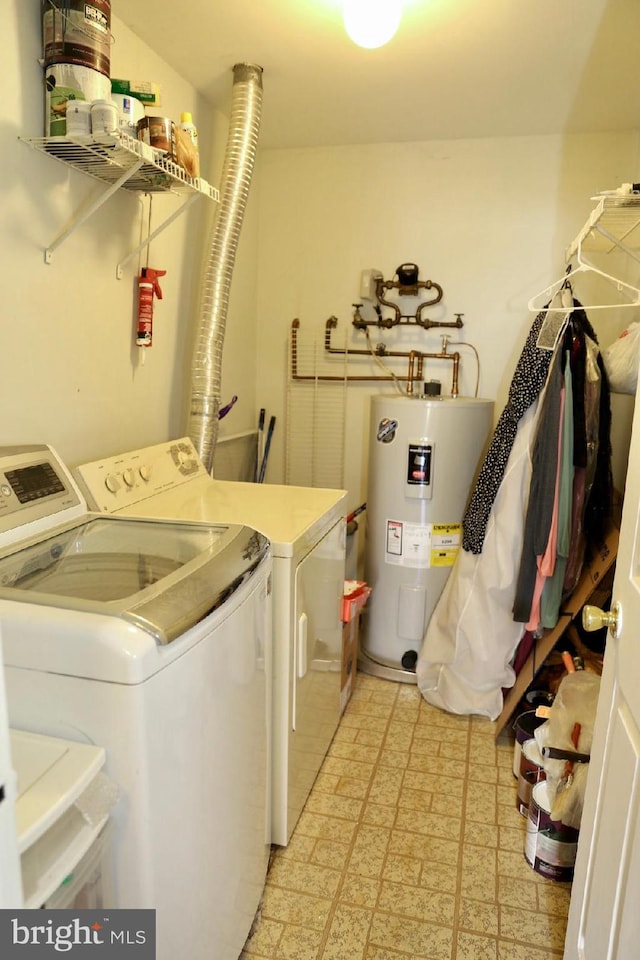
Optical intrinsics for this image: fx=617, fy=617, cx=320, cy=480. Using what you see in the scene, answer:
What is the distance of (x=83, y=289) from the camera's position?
70.6 inches

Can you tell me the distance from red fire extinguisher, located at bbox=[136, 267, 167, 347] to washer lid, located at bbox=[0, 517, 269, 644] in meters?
0.76

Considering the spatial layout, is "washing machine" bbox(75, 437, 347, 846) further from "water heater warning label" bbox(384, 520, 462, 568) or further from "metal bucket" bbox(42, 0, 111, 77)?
"metal bucket" bbox(42, 0, 111, 77)

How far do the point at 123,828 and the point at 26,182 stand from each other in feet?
4.81

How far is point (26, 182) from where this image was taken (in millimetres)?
1532

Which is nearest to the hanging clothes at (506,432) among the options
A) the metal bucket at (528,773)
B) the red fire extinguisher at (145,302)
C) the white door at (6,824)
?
the metal bucket at (528,773)

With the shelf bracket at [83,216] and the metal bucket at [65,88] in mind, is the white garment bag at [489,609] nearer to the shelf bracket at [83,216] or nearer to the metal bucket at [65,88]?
the shelf bracket at [83,216]

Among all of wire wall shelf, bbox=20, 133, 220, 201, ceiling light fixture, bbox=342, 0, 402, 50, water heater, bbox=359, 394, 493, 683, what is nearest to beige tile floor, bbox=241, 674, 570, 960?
water heater, bbox=359, 394, 493, 683

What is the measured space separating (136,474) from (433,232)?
1911 mm

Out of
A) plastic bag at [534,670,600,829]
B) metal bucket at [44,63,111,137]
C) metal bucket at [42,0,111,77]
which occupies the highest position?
metal bucket at [42,0,111,77]

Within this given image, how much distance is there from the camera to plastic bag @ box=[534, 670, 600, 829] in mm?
1665

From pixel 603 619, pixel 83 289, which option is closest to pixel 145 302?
pixel 83 289

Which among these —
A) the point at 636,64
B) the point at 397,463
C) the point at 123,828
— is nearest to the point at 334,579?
the point at 397,463

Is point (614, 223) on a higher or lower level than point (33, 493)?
higher

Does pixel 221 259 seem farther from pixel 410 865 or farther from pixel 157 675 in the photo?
pixel 410 865
